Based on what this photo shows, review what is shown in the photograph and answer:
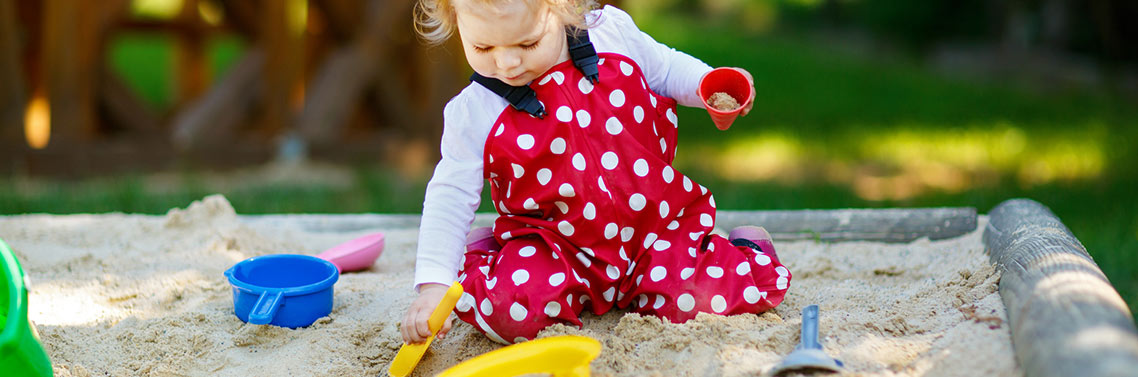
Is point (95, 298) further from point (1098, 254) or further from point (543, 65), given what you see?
point (1098, 254)

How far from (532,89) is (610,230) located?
0.92 feet

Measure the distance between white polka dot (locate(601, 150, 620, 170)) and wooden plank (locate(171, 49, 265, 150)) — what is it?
335 cm

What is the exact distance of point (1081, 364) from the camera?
1.10 m

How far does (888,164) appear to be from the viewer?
4816mm

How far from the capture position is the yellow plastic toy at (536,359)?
1.35 metres

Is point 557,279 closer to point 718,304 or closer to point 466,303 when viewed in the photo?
point 466,303

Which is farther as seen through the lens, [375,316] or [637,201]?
[375,316]

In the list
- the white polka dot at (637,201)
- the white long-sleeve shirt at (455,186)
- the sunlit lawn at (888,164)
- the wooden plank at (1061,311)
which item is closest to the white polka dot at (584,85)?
the white long-sleeve shirt at (455,186)

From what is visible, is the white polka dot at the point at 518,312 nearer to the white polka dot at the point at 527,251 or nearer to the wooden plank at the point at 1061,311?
the white polka dot at the point at 527,251

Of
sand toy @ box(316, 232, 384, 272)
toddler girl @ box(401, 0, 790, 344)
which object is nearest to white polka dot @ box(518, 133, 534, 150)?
toddler girl @ box(401, 0, 790, 344)

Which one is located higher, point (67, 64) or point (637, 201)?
point (67, 64)

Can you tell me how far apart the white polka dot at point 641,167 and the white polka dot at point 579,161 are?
0.34 feet

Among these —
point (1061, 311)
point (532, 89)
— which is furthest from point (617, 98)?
point (1061, 311)

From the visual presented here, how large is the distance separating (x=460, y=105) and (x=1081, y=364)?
1.00m
